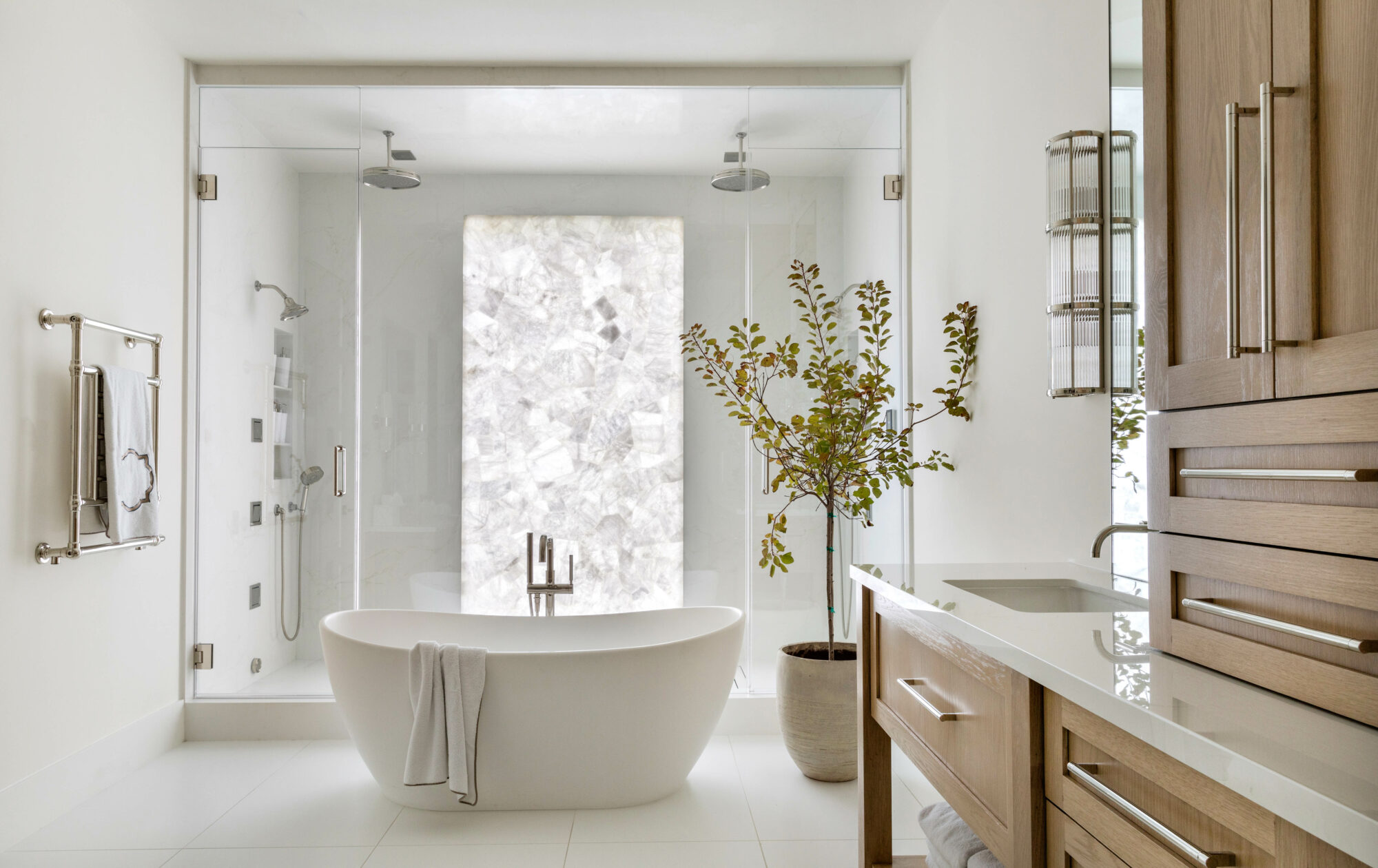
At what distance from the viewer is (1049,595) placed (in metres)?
1.89

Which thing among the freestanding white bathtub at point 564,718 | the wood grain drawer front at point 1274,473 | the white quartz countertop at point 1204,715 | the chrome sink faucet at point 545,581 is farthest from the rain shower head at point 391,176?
the wood grain drawer front at point 1274,473

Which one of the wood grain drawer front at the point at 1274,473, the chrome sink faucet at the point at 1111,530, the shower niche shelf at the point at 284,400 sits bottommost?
the chrome sink faucet at the point at 1111,530

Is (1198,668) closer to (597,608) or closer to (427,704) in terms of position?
(427,704)

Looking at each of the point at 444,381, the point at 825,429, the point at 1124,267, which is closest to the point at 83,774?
the point at 444,381

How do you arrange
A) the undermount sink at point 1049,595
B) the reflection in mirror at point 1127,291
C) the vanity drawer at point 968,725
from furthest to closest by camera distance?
the reflection in mirror at point 1127,291 < the undermount sink at point 1049,595 < the vanity drawer at point 968,725

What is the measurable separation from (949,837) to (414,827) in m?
1.75

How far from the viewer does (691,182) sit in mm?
3803

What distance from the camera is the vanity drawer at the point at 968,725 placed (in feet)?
3.96

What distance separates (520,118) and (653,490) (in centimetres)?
168

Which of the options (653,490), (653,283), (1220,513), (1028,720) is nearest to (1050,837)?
(1028,720)

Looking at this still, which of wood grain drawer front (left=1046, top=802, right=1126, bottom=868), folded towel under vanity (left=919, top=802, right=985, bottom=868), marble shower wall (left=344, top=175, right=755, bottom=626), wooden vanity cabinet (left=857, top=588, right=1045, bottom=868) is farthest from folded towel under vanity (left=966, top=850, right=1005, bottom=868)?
marble shower wall (left=344, top=175, right=755, bottom=626)

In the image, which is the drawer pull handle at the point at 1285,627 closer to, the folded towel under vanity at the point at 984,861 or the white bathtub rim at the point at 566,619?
the folded towel under vanity at the point at 984,861

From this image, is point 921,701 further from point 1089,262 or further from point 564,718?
point 564,718

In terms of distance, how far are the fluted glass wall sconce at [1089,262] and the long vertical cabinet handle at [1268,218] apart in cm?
106
